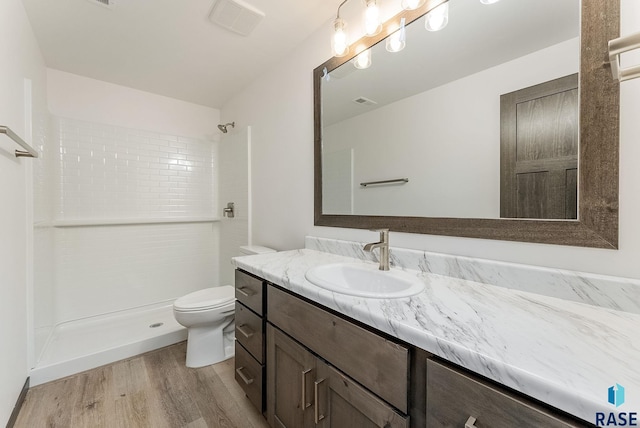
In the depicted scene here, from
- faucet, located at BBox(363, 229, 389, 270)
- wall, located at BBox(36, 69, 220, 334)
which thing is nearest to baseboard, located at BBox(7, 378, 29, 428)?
wall, located at BBox(36, 69, 220, 334)

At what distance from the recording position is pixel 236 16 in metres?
1.54

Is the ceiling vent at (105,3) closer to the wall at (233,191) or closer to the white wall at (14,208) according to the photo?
the white wall at (14,208)

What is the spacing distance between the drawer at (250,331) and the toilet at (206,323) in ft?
1.32

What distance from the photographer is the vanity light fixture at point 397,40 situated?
1.24 m

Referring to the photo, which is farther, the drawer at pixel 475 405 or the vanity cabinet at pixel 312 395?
the vanity cabinet at pixel 312 395

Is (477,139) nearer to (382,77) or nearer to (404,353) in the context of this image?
(382,77)

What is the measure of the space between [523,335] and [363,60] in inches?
56.0

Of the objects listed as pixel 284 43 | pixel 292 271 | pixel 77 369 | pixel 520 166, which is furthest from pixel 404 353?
pixel 77 369

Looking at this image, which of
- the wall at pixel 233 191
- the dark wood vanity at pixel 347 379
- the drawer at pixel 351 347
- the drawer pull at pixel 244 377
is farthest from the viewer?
the wall at pixel 233 191

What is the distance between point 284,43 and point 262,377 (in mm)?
2054

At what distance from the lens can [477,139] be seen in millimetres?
1008

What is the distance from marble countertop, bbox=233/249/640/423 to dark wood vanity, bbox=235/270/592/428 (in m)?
0.04

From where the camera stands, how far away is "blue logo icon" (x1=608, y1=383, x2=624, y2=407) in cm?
38

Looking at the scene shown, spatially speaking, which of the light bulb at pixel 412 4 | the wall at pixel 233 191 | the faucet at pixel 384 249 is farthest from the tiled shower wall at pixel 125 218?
the light bulb at pixel 412 4
